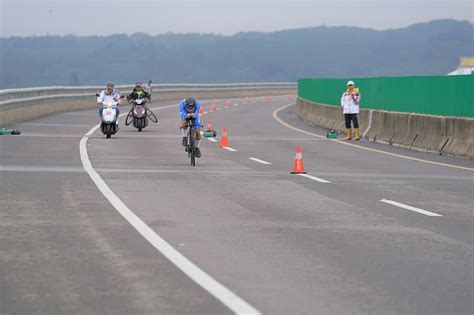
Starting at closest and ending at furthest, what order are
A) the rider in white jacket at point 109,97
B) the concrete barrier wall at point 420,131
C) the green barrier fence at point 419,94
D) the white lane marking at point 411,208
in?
the white lane marking at point 411,208, the concrete barrier wall at point 420,131, the green barrier fence at point 419,94, the rider in white jacket at point 109,97

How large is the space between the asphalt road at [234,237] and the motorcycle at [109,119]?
26.9ft

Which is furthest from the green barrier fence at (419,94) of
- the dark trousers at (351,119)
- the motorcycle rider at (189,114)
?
the motorcycle rider at (189,114)

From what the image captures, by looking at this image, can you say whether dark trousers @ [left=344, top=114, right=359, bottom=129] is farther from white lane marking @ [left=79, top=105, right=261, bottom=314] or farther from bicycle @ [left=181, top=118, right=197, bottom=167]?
white lane marking @ [left=79, top=105, right=261, bottom=314]

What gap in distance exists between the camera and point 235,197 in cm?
1489

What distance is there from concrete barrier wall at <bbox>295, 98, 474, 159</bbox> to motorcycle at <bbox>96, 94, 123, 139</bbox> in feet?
24.6

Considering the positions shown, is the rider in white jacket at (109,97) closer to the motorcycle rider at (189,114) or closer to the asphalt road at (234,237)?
the asphalt road at (234,237)

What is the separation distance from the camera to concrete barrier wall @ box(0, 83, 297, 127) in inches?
1501

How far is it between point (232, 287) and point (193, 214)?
184 inches

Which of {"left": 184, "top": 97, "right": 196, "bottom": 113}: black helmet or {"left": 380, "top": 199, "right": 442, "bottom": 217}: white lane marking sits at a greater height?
{"left": 184, "top": 97, "right": 196, "bottom": 113}: black helmet

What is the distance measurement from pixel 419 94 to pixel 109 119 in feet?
27.8

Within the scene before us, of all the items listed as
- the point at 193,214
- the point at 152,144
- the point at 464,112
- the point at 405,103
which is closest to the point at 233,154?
the point at 152,144

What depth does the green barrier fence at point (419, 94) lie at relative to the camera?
2711 centimetres

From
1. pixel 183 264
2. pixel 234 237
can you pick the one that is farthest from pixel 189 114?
pixel 183 264

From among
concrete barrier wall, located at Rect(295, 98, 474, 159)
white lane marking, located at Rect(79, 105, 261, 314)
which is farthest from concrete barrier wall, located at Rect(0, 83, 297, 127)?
white lane marking, located at Rect(79, 105, 261, 314)
